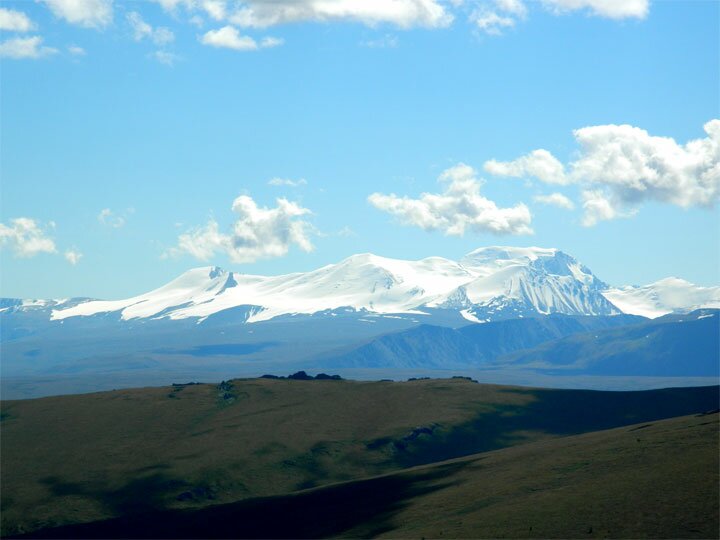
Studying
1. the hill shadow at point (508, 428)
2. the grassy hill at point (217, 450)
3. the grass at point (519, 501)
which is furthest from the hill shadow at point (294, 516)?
the hill shadow at point (508, 428)

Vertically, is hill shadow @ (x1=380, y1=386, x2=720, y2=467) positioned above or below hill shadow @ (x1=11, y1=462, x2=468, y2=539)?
above

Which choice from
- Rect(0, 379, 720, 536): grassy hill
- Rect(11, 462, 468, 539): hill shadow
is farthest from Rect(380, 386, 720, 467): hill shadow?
Rect(11, 462, 468, 539): hill shadow

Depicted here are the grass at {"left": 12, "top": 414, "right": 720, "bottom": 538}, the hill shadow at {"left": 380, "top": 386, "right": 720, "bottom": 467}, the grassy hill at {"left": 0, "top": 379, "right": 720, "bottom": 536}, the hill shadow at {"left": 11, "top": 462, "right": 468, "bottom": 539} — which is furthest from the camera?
the hill shadow at {"left": 380, "top": 386, "right": 720, "bottom": 467}

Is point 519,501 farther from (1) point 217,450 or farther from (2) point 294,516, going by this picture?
(1) point 217,450

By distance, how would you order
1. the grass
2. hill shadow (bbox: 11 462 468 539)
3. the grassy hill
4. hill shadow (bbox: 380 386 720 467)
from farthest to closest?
hill shadow (bbox: 380 386 720 467) < the grassy hill < hill shadow (bbox: 11 462 468 539) < the grass

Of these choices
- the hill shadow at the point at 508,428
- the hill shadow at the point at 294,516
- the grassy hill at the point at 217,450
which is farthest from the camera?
the hill shadow at the point at 508,428

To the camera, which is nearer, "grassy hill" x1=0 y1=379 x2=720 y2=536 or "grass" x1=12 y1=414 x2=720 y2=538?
"grass" x1=12 y1=414 x2=720 y2=538

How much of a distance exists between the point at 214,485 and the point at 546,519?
267 feet

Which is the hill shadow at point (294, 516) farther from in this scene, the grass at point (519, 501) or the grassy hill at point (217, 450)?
the grassy hill at point (217, 450)

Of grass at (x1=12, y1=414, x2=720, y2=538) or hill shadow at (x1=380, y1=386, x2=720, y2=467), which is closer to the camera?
grass at (x1=12, y1=414, x2=720, y2=538)

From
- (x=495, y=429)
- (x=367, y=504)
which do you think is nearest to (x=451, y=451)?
(x=495, y=429)

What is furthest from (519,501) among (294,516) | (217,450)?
(217,450)

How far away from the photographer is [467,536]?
268 feet

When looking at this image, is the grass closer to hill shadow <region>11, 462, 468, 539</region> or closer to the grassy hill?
hill shadow <region>11, 462, 468, 539</region>
